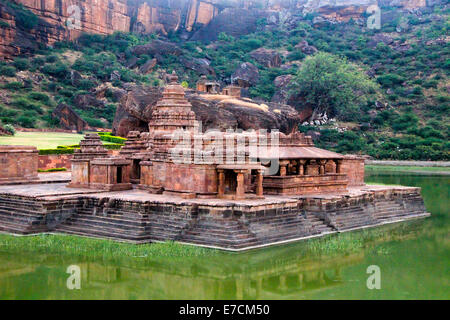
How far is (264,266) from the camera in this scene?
49.3ft

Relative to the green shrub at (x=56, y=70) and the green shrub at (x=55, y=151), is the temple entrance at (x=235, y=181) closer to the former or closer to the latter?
the green shrub at (x=55, y=151)

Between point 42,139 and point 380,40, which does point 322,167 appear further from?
point 380,40

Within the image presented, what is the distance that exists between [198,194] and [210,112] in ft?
53.1

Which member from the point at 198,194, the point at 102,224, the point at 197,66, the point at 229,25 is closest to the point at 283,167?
the point at 198,194

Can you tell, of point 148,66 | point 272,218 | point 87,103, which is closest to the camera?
point 272,218

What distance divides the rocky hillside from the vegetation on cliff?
5.61 feet

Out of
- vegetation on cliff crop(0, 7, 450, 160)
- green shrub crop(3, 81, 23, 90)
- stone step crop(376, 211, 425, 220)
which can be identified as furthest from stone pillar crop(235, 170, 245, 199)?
green shrub crop(3, 81, 23, 90)

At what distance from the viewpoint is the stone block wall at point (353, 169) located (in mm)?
25312

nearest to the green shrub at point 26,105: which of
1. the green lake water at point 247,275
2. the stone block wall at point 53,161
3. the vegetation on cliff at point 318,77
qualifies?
the vegetation on cliff at point 318,77

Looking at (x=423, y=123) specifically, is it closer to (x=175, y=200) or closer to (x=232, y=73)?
(x=232, y=73)

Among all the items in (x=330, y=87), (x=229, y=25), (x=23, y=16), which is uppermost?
(x=229, y=25)

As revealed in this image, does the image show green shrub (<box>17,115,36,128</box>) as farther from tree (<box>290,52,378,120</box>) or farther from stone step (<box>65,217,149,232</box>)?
stone step (<box>65,217,149,232</box>)

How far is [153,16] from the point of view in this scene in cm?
7906

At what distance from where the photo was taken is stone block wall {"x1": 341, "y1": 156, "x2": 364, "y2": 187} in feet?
83.0
